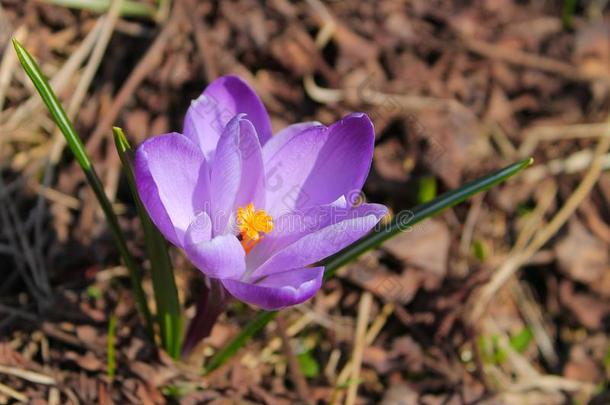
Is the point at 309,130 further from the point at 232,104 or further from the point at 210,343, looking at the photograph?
the point at 210,343

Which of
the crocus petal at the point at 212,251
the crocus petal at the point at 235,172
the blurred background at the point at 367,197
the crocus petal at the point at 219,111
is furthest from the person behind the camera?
the blurred background at the point at 367,197

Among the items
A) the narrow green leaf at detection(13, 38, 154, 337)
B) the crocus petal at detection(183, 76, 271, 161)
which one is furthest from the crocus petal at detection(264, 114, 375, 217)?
the narrow green leaf at detection(13, 38, 154, 337)

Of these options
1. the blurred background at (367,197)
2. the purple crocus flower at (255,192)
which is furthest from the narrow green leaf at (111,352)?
the purple crocus flower at (255,192)

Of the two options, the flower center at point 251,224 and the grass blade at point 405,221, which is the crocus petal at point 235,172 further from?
the grass blade at point 405,221

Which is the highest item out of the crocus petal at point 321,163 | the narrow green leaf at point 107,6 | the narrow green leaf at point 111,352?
the narrow green leaf at point 107,6

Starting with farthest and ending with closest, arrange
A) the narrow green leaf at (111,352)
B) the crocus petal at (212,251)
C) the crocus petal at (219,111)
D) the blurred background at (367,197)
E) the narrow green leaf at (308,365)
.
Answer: the narrow green leaf at (308,365) < the blurred background at (367,197) < the narrow green leaf at (111,352) < the crocus petal at (219,111) < the crocus petal at (212,251)

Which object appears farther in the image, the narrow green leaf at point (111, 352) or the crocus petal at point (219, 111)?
the narrow green leaf at point (111, 352)

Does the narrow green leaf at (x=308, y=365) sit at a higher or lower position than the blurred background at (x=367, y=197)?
lower
